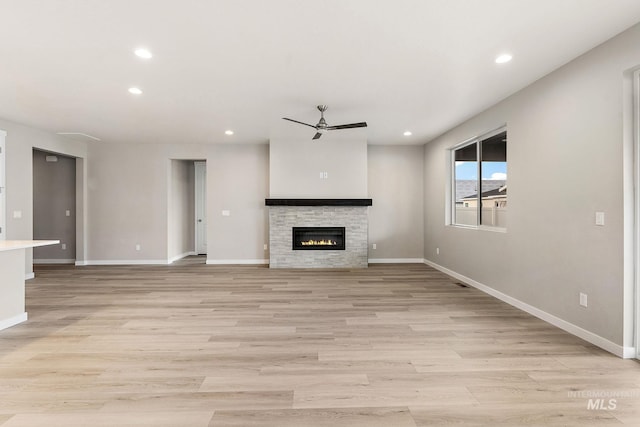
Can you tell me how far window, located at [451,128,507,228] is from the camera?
434 cm

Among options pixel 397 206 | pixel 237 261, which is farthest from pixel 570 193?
pixel 237 261

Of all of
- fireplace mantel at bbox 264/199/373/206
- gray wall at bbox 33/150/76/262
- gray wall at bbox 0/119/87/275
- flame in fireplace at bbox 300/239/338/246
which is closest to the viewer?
gray wall at bbox 0/119/87/275

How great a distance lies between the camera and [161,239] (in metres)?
6.84

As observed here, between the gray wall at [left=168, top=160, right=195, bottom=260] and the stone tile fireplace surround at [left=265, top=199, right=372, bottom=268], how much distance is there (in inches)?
96.6

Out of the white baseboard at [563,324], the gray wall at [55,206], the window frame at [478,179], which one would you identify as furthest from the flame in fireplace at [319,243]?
the gray wall at [55,206]

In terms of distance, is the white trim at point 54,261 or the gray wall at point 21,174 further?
the white trim at point 54,261

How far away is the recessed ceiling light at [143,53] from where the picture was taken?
283 cm

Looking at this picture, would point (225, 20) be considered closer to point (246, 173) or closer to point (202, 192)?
point (246, 173)

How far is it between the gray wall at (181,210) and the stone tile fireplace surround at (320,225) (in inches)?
96.6

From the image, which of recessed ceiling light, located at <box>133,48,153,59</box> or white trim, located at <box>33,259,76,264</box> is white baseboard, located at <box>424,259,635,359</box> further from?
white trim, located at <box>33,259,76,264</box>

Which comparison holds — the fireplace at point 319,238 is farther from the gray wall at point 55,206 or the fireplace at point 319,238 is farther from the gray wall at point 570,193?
the gray wall at point 55,206

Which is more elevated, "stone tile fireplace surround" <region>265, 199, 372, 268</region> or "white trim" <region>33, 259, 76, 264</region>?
"stone tile fireplace surround" <region>265, 199, 372, 268</region>

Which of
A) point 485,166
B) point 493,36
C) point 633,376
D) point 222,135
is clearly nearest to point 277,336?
point 633,376
